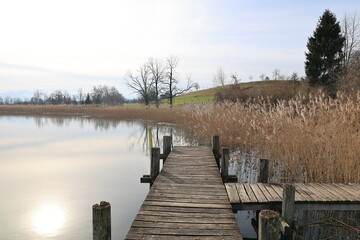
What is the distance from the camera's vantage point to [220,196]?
448 centimetres

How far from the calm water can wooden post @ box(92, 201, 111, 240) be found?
7.61 feet

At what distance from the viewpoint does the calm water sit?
506 centimetres

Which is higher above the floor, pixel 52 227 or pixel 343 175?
pixel 343 175

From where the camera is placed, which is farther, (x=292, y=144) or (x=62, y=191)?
(x=62, y=191)

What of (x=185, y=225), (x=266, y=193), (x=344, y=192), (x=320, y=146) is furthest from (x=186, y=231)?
(x=320, y=146)

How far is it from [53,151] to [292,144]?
33.0 ft

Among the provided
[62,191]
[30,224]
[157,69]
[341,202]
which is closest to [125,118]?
[157,69]

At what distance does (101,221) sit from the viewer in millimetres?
2574

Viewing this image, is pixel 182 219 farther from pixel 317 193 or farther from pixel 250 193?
pixel 317 193

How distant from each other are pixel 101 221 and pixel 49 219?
351 cm

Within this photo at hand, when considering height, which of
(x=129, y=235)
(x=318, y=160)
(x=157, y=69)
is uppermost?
(x=157, y=69)

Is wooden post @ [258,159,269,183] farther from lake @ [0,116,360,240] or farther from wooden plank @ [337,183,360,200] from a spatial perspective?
wooden plank @ [337,183,360,200]

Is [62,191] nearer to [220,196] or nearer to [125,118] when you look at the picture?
[220,196]

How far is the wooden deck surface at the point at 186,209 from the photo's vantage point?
10.7ft
